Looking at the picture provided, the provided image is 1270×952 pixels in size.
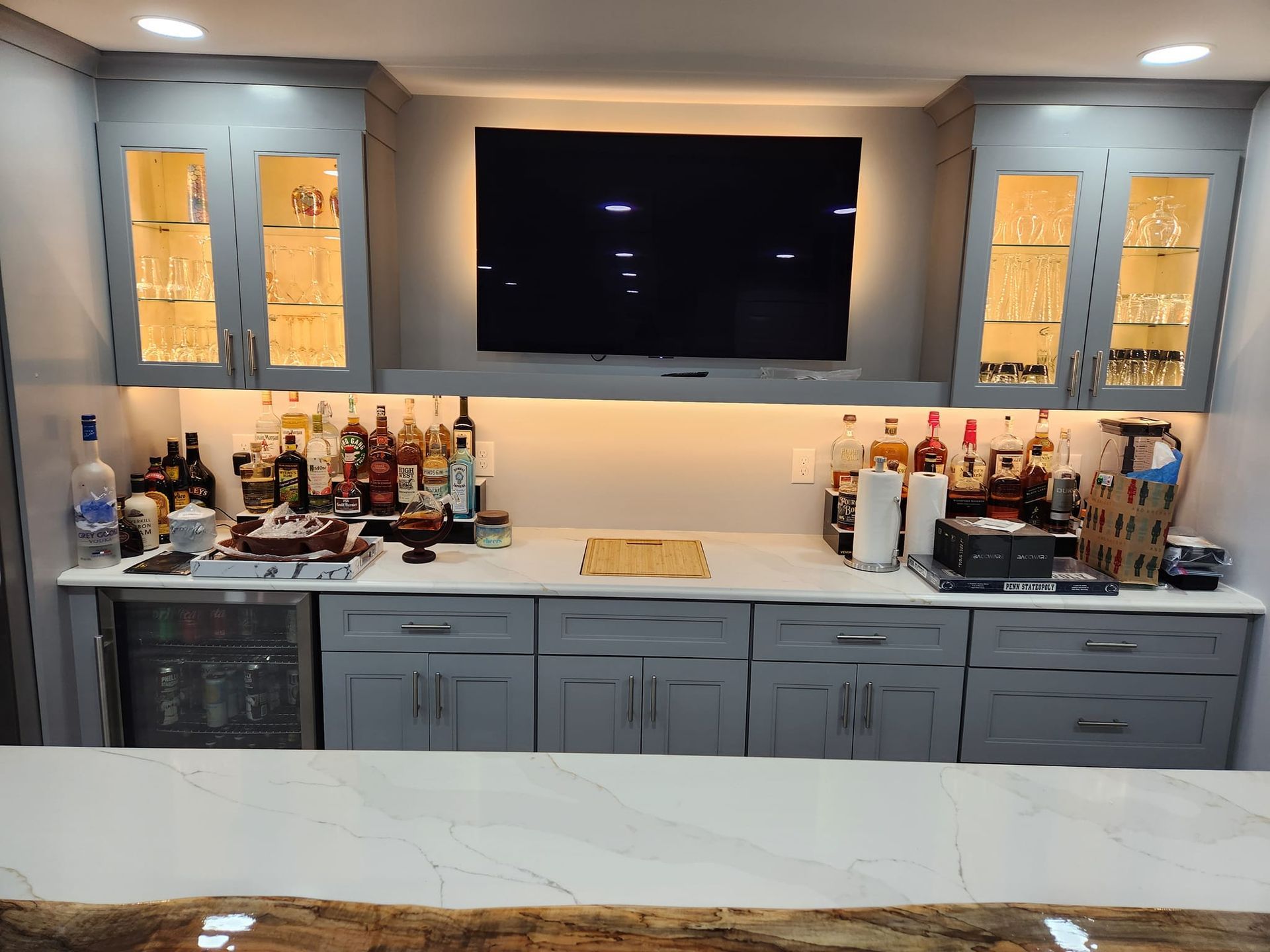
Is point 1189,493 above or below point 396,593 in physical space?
above

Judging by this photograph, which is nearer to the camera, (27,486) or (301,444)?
(27,486)

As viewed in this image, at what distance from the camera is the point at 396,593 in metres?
2.32

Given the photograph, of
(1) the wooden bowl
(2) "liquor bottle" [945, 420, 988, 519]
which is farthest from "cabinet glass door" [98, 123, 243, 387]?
(2) "liquor bottle" [945, 420, 988, 519]

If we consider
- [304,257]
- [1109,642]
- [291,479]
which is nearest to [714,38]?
[304,257]

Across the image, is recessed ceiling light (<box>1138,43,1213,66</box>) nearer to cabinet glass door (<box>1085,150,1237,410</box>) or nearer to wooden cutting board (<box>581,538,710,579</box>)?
cabinet glass door (<box>1085,150,1237,410</box>)

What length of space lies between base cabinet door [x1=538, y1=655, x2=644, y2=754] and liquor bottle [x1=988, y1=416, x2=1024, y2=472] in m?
1.46

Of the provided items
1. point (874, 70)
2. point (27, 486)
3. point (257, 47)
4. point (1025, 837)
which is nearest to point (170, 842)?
point (1025, 837)

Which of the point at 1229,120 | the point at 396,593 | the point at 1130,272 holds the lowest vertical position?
the point at 396,593

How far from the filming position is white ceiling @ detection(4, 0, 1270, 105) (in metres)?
1.86

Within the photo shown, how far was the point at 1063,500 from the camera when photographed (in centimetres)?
265

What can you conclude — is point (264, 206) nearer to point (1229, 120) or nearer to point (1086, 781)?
point (1086, 781)

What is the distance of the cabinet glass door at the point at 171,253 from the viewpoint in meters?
2.38

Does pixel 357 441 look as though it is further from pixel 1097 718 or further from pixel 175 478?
pixel 1097 718

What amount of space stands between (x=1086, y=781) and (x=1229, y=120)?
221 centimetres
